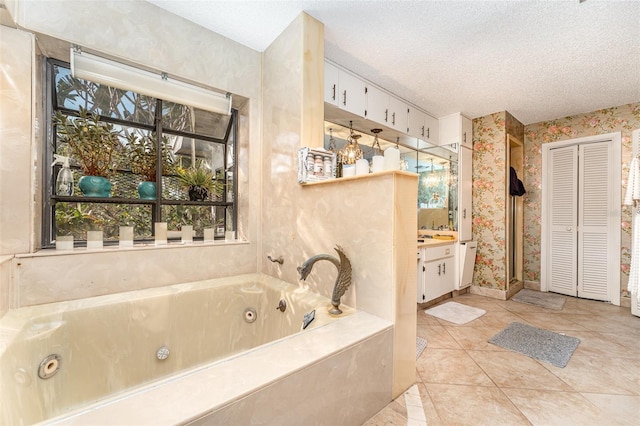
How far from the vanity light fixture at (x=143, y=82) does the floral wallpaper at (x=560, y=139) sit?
4.32 meters

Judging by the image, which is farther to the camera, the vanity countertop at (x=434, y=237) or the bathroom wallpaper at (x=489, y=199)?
the bathroom wallpaper at (x=489, y=199)

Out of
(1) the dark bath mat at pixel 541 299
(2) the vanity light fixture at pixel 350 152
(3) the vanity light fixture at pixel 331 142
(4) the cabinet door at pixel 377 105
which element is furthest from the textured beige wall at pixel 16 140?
(1) the dark bath mat at pixel 541 299

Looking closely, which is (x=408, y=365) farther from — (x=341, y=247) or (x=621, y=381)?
(x=621, y=381)

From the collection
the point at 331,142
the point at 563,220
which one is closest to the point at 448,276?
the point at 563,220

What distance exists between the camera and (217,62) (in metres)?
2.05

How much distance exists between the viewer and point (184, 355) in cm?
163

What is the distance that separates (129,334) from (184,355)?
1.13ft

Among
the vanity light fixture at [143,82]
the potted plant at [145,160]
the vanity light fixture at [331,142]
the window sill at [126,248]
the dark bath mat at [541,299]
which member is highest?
the vanity light fixture at [143,82]

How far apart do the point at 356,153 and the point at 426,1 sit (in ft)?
4.55

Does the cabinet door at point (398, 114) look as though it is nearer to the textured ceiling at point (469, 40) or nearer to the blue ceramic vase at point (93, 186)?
the textured ceiling at point (469, 40)

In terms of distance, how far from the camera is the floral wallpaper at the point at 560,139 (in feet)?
10.4

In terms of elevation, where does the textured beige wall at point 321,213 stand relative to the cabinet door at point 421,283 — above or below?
above

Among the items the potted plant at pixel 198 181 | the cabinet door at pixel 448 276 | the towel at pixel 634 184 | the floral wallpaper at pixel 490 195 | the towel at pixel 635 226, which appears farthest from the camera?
the floral wallpaper at pixel 490 195

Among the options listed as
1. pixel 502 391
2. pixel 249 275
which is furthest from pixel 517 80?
pixel 249 275
